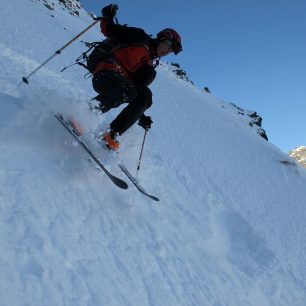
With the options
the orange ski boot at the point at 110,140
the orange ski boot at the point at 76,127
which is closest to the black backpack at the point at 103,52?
the orange ski boot at the point at 76,127

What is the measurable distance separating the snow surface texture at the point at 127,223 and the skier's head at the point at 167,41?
1.34 meters

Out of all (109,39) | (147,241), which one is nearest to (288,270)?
(147,241)

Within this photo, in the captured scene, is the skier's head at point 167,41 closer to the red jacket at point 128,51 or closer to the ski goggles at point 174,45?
the ski goggles at point 174,45

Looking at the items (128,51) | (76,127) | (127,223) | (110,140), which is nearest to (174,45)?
(128,51)

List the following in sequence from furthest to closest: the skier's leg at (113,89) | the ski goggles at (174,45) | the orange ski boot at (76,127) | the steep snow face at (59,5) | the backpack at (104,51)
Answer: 1. the steep snow face at (59,5)
2. the ski goggles at (174,45)
3. the backpack at (104,51)
4. the skier's leg at (113,89)
5. the orange ski boot at (76,127)

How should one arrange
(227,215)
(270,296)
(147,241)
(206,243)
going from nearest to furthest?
(147,241) → (270,296) → (206,243) → (227,215)

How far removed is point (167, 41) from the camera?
570 cm

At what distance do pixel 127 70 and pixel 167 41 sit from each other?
732 millimetres

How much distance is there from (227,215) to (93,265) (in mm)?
3903

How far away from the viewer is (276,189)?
9250 mm

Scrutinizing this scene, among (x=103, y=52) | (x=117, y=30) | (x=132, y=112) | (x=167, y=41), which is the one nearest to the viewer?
(x=132, y=112)

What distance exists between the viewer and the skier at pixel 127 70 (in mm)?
5242

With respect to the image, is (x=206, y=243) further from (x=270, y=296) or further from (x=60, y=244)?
(x=60, y=244)

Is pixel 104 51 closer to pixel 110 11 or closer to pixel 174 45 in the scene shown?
pixel 110 11
